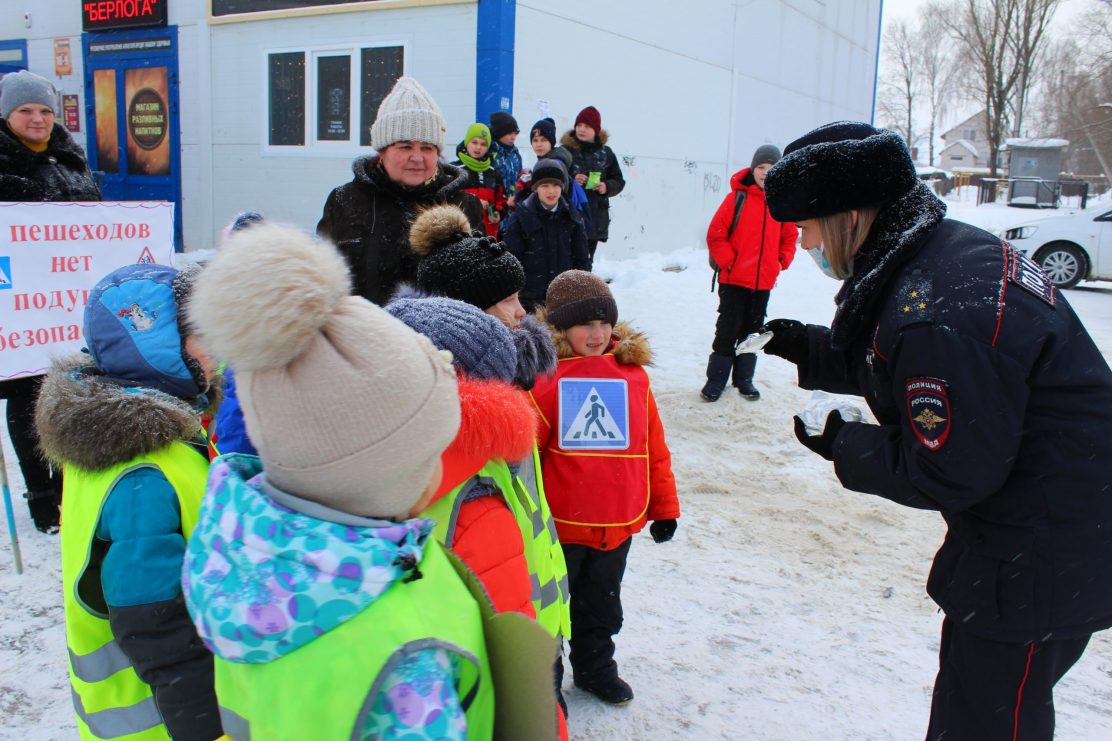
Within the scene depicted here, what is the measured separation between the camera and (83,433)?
1750 millimetres

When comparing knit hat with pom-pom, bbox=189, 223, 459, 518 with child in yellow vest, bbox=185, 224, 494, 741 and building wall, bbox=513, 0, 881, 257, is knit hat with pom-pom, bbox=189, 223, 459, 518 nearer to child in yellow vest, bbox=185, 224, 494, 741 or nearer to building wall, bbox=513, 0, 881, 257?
child in yellow vest, bbox=185, 224, 494, 741

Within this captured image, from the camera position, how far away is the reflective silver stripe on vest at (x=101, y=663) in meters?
1.82

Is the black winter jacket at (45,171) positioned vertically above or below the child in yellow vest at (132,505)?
above

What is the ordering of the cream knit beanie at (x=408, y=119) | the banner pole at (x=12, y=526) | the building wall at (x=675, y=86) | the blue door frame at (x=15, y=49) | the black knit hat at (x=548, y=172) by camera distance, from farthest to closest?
the blue door frame at (x=15, y=49) < the building wall at (x=675, y=86) < the black knit hat at (x=548, y=172) < the banner pole at (x=12, y=526) < the cream knit beanie at (x=408, y=119)

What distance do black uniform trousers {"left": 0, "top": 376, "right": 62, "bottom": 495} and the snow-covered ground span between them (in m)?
0.28

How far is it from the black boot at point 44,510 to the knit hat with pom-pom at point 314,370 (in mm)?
3571

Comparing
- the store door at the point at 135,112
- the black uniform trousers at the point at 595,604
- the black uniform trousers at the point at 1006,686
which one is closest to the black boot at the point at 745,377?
the black uniform trousers at the point at 595,604

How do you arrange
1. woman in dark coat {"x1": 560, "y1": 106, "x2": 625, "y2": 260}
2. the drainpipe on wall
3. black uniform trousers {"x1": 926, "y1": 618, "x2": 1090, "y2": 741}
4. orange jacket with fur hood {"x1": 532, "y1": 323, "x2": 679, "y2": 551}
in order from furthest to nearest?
the drainpipe on wall
woman in dark coat {"x1": 560, "y1": 106, "x2": 625, "y2": 260}
orange jacket with fur hood {"x1": 532, "y1": 323, "x2": 679, "y2": 551}
black uniform trousers {"x1": 926, "y1": 618, "x2": 1090, "y2": 741}

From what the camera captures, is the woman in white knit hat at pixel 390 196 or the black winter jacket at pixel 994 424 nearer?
the black winter jacket at pixel 994 424

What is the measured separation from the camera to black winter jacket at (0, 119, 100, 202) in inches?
167

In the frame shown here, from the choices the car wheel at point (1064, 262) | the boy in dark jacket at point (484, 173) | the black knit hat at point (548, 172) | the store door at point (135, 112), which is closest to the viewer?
the black knit hat at point (548, 172)

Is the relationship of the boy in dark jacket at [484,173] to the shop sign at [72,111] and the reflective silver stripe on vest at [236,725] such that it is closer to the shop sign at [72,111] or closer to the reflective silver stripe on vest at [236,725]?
the reflective silver stripe on vest at [236,725]

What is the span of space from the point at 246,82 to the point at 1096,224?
13720 mm

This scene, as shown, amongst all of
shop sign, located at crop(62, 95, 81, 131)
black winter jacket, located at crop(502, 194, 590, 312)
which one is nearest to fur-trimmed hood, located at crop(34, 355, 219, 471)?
black winter jacket, located at crop(502, 194, 590, 312)
